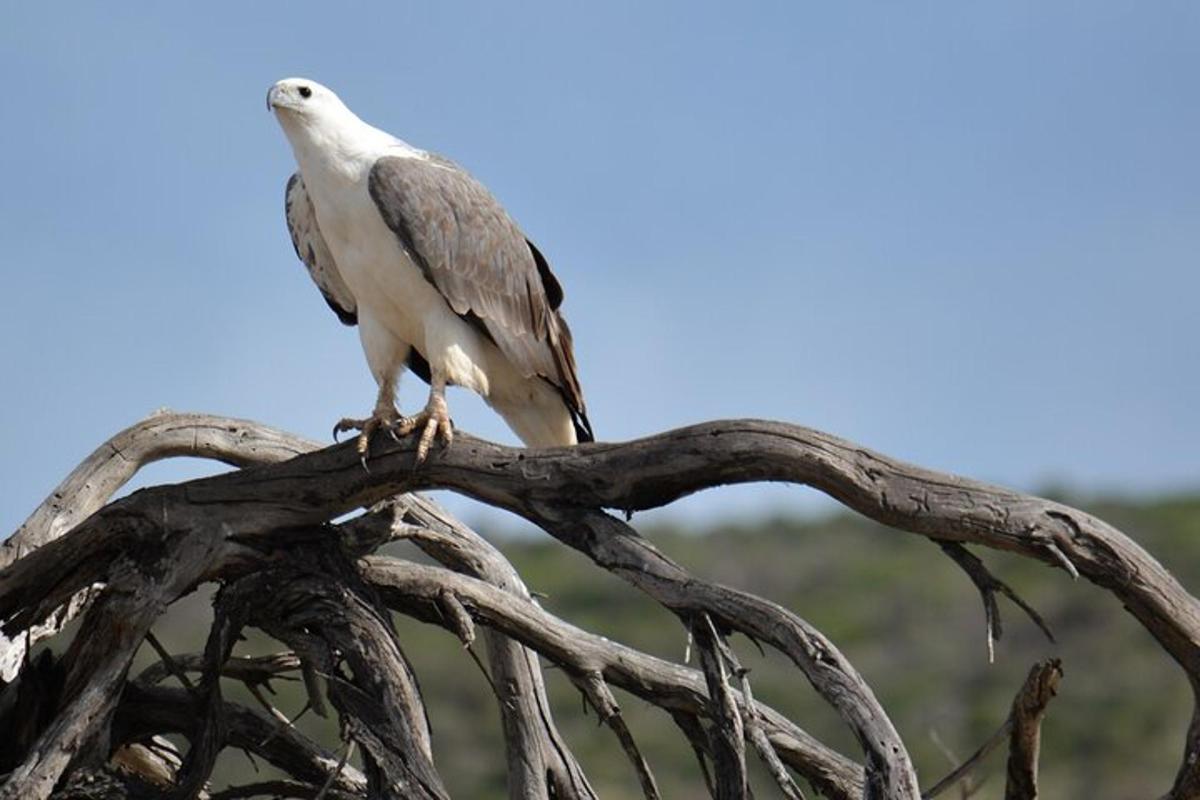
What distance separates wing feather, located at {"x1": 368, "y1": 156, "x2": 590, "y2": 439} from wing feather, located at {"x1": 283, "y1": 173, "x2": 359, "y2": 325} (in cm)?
49

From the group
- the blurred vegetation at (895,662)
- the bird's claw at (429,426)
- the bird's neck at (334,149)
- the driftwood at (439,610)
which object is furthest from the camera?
the blurred vegetation at (895,662)

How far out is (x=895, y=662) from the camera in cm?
2881

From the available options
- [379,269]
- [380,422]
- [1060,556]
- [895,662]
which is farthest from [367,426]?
[895,662]

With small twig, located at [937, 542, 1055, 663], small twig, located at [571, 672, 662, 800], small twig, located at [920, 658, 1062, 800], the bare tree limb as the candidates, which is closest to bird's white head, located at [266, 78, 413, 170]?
the bare tree limb

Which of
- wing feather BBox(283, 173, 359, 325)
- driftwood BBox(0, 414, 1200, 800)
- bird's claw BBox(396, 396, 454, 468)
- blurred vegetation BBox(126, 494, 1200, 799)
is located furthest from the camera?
blurred vegetation BBox(126, 494, 1200, 799)

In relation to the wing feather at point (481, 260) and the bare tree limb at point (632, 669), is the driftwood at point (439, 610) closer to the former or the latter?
the bare tree limb at point (632, 669)

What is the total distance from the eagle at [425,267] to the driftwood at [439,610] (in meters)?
0.63

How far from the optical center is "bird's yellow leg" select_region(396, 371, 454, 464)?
21.9 ft

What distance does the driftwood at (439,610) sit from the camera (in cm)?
575

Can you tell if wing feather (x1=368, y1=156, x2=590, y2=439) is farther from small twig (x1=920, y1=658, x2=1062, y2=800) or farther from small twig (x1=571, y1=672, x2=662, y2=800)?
small twig (x1=920, y1=658, x2=1062, y2=800)

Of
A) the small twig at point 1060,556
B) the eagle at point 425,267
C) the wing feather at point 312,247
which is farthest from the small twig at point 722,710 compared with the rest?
the wing feather at point 312,247

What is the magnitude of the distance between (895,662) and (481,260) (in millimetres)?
21925

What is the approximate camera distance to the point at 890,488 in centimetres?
580

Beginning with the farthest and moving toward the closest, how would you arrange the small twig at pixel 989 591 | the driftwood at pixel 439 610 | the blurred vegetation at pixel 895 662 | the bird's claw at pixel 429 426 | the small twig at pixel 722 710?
the blurred vegetation at pixel 895 662 → the bird's claw at pixel 429 426 → the small twig at pixel 722 710 → the driftwood at pixel 439 610 → the small twig at pixel 989 591
